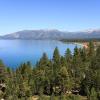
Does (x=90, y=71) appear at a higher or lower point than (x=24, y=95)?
higher

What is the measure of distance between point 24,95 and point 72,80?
49.4 ft

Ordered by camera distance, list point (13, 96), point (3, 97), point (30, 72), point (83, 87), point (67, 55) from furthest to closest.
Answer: point (67, 55), point (30, 72), point (83, 87), point (3, 97), point (13, 96)

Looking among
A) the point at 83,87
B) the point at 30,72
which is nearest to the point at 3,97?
the point at 30,72

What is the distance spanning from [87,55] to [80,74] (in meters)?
28.6

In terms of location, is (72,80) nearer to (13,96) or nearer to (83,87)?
(83,87)

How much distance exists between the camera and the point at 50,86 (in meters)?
73.1

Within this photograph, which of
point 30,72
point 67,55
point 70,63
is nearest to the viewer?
point 30,72

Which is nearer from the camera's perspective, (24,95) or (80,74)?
(24,95)

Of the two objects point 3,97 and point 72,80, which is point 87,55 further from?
point 3,97

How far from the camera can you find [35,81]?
7175 cm

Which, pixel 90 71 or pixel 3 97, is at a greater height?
pixel 90 71

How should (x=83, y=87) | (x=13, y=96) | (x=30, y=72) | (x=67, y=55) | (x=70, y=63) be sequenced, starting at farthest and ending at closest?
(x=67, y=55) → (x=70, y=63) → (x=30, y=72) → (x=83, y=87) → (x=13, y=96)

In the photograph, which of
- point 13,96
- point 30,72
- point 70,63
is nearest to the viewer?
point 13,96

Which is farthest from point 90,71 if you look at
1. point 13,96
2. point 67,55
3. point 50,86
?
point 67,55
